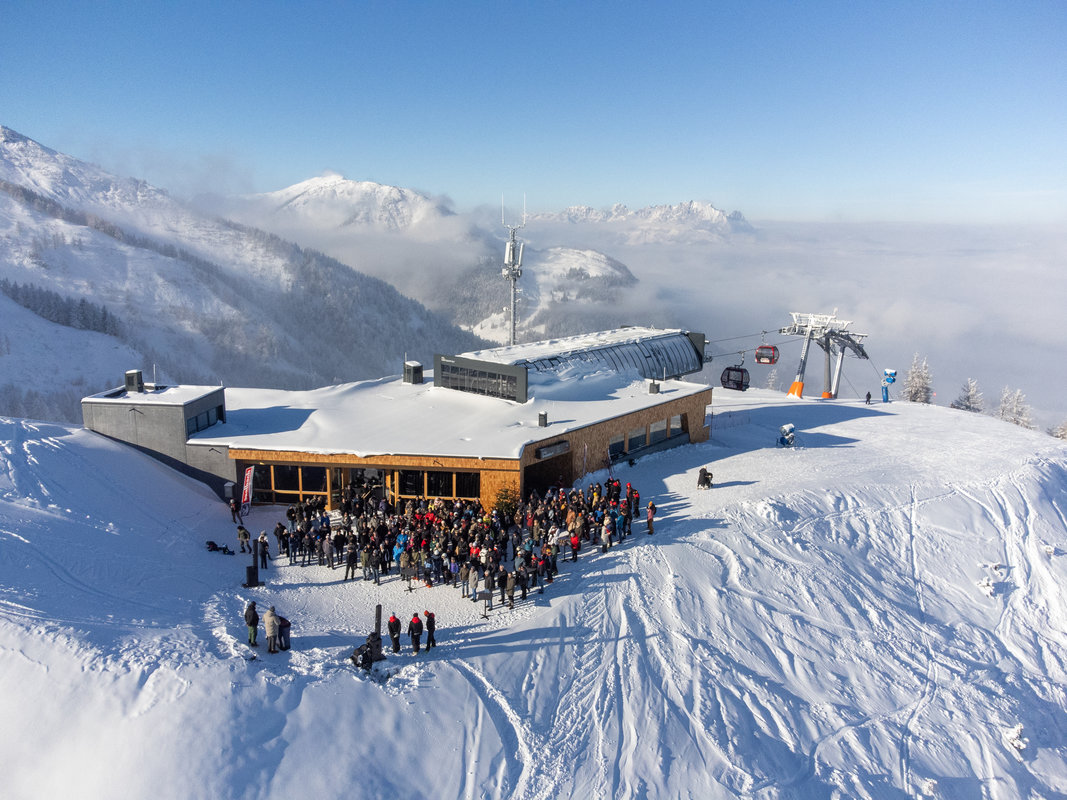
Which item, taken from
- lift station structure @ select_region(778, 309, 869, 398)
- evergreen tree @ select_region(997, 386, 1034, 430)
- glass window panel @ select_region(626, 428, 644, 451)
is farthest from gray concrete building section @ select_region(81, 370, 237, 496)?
evergreen tree @ select_region(997, 386, 1034, 430)

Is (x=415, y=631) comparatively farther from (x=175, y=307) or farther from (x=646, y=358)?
(x=175, y=307)

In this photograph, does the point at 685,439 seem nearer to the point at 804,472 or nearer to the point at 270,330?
the point at 804,472

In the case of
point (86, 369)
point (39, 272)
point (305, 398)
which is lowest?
point (86, 369)

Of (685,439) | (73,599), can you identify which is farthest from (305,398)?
(685,439)

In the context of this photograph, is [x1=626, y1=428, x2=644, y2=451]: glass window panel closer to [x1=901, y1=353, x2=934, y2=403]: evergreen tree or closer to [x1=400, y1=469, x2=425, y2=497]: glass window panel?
[x1=400, y1=469, x2=425, y2=497]: glass window panel

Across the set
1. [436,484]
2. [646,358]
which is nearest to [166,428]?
[436,484]

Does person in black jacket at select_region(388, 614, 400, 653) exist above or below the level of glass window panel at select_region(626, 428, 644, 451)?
below

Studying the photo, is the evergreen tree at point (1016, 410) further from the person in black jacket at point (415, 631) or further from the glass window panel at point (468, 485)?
the person in black jacket at point (415, 631)
